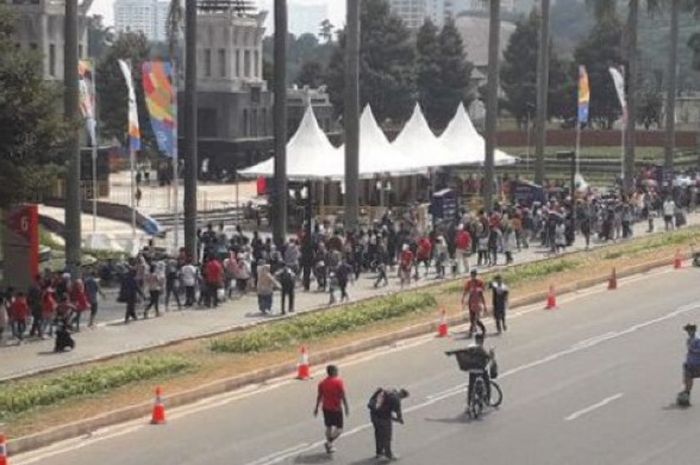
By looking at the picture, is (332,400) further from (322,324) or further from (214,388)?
(322,324)

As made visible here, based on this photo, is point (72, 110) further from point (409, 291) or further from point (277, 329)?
point (409, 291)

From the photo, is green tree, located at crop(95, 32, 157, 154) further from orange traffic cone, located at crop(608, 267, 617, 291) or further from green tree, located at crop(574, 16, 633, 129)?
orange traffic cone, located at crop(608, 267, 617, 291)

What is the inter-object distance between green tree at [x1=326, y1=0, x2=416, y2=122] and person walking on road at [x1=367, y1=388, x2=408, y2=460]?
97972 millimetres

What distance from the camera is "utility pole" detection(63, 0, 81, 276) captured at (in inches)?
1314

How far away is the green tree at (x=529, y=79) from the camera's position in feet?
380

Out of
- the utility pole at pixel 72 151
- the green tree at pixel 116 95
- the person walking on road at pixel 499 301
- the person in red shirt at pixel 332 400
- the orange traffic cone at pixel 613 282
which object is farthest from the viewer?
the green tree at pixel 116 95

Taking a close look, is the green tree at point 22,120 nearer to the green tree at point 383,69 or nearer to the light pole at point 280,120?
the light pole at point 280,120

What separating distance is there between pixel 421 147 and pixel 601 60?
2004 inches

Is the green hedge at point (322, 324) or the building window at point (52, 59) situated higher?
the building window at point (52, 59)

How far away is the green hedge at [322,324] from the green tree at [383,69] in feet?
271

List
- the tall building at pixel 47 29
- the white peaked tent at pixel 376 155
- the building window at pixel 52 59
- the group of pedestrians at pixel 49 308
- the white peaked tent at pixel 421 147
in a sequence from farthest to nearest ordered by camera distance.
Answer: the building window at pixel 52 59 → the tall building at pixel 47 29 → the white peaked tent at pixel 421 147 → the white peaked tent at pixel 376 155 → the group of pedestrians at pixel 49 308

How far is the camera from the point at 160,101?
4162 cm

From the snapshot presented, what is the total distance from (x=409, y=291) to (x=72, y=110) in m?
9.96

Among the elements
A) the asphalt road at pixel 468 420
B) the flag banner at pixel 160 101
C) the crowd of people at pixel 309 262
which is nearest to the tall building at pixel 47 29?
the crowd of people at pixel 309 262
